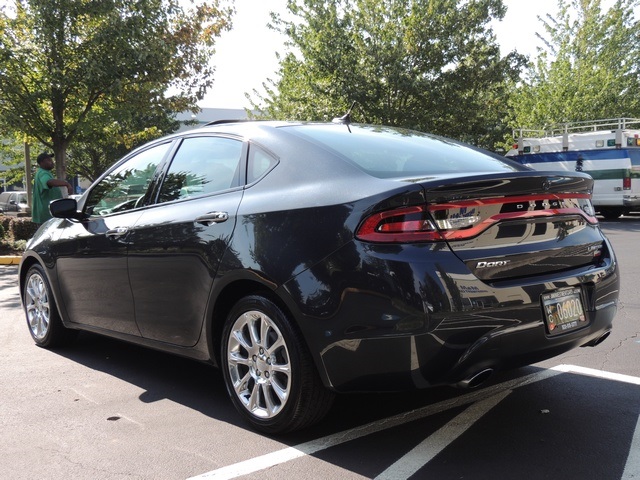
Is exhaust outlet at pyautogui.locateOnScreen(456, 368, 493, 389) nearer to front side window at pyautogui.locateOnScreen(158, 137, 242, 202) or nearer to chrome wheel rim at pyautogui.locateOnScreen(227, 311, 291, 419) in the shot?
chrome wheel rim at pyautogui.locateOnScreen(227, 311, 291, 419)

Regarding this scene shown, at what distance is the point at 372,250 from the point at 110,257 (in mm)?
2188

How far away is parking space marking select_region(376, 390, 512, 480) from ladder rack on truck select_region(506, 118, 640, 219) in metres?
17.1

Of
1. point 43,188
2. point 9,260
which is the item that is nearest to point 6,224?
point 9,260

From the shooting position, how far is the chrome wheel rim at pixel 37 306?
5.47 m

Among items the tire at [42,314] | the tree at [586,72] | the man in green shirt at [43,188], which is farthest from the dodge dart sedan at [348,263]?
the tree at [586,72]

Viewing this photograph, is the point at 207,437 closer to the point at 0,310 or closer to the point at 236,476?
the point at 236,476

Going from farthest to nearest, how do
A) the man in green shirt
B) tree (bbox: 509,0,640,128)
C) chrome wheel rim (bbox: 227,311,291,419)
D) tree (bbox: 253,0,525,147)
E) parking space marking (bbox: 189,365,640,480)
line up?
tree (bbox: 509,0,640,128), tree (bbox: 253,0,525,147), the man in green shirt, chrome wheel rim (bbox: 227,311,291,419), parking space marking (bbox: 189,365,640,480)

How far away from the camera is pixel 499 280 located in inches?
120

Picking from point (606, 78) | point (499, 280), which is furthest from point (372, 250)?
point (606, 78)

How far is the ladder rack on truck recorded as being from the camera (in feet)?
64.4

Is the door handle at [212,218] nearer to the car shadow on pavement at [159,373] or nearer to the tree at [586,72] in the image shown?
the car shadow on pavement at [159,373]

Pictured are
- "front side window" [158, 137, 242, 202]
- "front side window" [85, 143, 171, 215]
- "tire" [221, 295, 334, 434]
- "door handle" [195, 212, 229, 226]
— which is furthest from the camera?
"front side window" [85, 143, 171, 215]

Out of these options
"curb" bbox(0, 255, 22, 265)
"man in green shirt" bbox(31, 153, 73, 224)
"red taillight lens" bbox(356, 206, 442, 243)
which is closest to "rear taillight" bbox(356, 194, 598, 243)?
"red taillight lens" bbox(356, 206, 442, 243)

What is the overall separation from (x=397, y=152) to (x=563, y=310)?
1215mm
